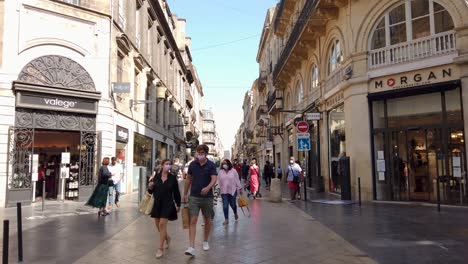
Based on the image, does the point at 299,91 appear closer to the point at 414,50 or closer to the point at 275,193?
the point at 275,193

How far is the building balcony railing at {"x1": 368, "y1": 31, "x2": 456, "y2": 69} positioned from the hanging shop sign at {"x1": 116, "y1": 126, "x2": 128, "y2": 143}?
11626mm

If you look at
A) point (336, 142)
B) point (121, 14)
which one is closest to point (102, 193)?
point (121, 14)

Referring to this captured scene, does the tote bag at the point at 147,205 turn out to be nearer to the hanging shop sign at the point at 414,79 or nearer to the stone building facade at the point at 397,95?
the stone building facade at the point at 397,95

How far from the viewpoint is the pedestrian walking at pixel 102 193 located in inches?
477

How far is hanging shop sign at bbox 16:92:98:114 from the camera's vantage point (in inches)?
593

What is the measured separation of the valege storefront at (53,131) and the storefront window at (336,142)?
1070cm

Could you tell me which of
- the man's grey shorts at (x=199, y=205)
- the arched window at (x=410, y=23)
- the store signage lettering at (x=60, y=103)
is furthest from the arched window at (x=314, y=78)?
the man's grey shorts at (x=199, y=205)

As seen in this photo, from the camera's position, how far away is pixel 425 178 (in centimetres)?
1488

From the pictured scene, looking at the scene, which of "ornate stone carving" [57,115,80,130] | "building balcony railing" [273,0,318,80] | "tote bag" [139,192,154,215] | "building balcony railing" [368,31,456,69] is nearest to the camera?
"tote bag" [139,192,154,215]

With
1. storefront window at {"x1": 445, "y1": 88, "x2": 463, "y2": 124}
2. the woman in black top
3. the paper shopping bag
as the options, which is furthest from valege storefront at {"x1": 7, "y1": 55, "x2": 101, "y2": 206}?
storefront window at {"x1": 445, "y1": 88, "x2": 463, "y2": 124}

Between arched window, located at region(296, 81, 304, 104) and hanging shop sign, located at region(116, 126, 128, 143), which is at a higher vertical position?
arched window, located at region(296, 81, 304, 104)

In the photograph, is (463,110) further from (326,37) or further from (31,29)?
Result: (31,29)

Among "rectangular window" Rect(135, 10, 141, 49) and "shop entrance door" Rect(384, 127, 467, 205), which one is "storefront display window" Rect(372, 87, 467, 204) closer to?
"shop entrance door" Rect(384, 127, 467, 205)

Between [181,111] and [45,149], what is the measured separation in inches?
1056
